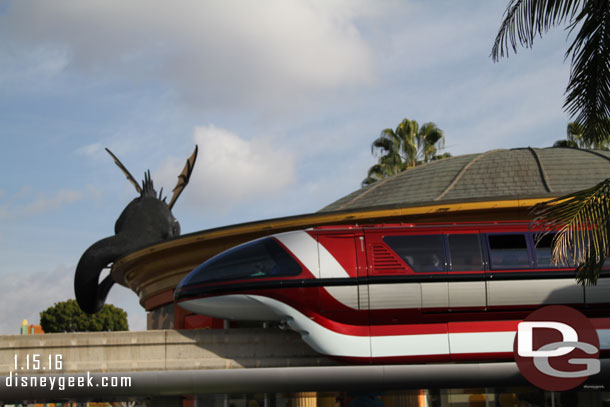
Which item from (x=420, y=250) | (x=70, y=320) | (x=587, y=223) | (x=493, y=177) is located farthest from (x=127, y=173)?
(x=70, y=320)

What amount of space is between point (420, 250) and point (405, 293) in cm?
92

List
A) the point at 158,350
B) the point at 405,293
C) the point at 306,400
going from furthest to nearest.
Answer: the point at 306,400
the point at 158,350
the point at 405,293

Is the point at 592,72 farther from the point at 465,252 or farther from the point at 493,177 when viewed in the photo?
the point at 493,177

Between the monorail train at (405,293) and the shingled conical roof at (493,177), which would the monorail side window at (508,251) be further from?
the shingled conical roof at (493,177)

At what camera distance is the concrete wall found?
572 inches

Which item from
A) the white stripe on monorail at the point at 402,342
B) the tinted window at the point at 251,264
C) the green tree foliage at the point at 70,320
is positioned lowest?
the white stripe on monorail at the point at 402,342

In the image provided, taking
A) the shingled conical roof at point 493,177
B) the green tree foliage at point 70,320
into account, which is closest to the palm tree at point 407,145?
the shingled conical roof at point 493,177

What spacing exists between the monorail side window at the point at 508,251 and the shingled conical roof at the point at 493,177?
38.4 ft

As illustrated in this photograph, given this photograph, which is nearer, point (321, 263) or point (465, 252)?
point (321, 263)

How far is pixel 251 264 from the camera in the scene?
14.1 meters

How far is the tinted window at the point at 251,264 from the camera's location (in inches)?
549

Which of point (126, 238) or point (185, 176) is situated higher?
point (185, 176)

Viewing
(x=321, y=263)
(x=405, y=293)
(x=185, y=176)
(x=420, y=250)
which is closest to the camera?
(x=405, y=293)

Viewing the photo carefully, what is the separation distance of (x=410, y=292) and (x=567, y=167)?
18255 millimetres
